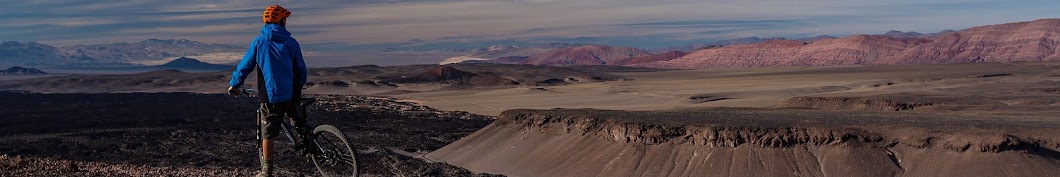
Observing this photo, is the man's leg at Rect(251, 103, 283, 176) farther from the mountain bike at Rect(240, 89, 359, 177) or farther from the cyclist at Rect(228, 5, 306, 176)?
the mountain bike at Rect(240, 89, 359, 177)

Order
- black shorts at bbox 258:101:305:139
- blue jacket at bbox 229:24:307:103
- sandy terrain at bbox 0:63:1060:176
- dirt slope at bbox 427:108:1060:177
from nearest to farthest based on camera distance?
1. blue jacket at bbox 229:24:307:103
2. black shorts at bbox 258:101:305:139
3. dirt slope at bbox 427:108:1060:177
4. sandy terrain at bbox 0:63:1060:176

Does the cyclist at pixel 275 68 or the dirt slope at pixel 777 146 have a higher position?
the cyclist at pixel 275 68

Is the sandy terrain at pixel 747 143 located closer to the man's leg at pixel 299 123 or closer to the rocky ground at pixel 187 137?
the rocky ground at pixel 187 137

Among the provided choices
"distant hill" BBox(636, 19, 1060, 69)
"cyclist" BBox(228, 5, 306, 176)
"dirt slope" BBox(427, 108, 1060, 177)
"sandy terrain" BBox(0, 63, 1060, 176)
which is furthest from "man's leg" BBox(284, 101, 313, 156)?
"distant hill" BBox(636, 19, 1060, 69)

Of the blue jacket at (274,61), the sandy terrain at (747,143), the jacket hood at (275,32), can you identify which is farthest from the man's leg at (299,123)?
the sandy terrain at (747,143)

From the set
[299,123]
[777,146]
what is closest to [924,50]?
[777,146]

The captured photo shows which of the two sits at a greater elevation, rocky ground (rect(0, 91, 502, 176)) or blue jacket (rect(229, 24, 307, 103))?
blue jacket (rect(229, 24, 307, 103))
